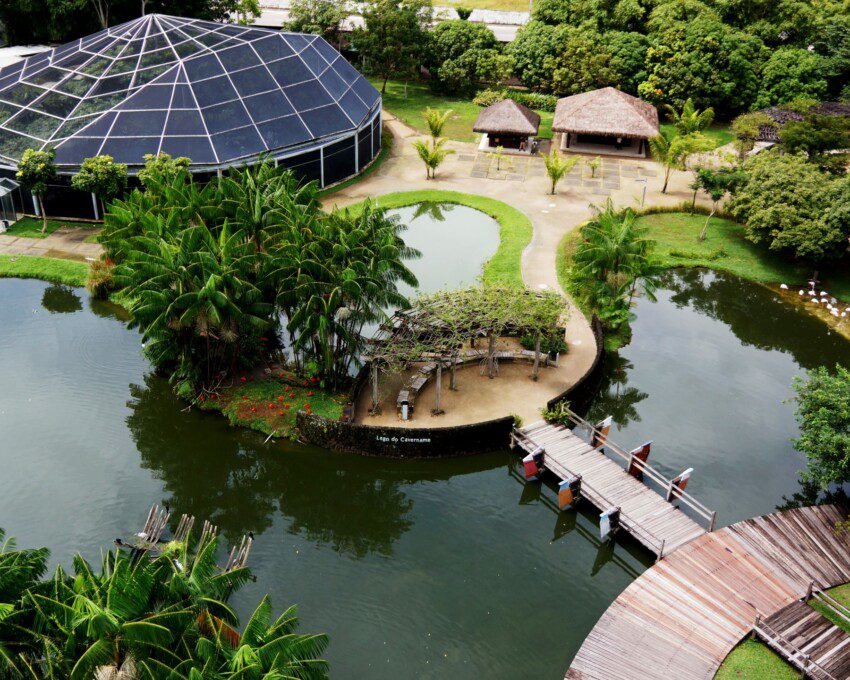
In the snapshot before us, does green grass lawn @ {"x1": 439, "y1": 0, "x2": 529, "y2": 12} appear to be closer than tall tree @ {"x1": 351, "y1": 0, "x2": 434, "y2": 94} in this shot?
No

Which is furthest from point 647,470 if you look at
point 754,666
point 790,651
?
point 754,666

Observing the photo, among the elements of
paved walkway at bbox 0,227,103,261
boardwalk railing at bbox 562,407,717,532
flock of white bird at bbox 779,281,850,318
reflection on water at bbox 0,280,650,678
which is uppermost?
paved walkway at bbox 0,227,103,261

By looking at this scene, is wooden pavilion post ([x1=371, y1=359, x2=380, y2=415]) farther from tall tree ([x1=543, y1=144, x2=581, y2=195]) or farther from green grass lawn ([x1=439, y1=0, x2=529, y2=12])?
green grass lawn ([x1=439, y1=0, x2=529, y2=12])

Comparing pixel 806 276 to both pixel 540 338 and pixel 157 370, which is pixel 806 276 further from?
pixel 157 370

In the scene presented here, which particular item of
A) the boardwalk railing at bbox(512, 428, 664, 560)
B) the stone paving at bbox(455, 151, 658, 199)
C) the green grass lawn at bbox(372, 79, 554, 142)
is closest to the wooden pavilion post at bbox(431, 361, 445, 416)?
the boardwalk railing at bbox(512, 428, 664, 560)

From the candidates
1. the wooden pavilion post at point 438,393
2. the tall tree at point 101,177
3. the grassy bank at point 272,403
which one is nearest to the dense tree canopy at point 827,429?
the wooden pavilion post at point 438,393

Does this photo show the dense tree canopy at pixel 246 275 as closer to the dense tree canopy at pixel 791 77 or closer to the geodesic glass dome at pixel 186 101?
the geodesic glass dome at pixel 186 101
